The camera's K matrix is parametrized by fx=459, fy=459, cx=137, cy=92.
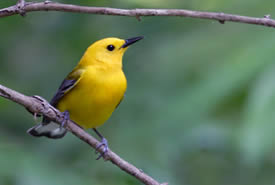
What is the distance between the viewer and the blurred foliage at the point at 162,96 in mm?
4180

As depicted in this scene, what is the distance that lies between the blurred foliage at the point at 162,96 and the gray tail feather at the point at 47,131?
0.09 metres

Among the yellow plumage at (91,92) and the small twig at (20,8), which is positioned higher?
the small twig at (20,8)

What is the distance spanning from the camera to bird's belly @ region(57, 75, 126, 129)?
476 cm

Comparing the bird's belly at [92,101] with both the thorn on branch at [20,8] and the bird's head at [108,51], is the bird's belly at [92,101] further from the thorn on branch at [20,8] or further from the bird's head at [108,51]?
the thorn on branch at [20,8]

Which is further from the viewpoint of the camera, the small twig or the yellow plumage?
the yellow plumage

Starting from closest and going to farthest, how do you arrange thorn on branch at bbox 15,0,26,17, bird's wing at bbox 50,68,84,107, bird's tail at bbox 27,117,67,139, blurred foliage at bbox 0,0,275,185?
thorn on branch at bbox 15,0,26,17, blurred foliage at bbox 0,0,275,185, bird's wing at bbox 50,68,84,107, bird's tail at bbox 27,117,67,139

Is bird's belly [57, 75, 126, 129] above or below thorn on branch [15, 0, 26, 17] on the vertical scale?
below

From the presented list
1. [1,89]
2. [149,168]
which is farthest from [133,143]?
[1,89]

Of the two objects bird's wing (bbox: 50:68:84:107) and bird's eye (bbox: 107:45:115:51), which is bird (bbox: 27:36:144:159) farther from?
bird's eye (bbox: 107:45:115:51)

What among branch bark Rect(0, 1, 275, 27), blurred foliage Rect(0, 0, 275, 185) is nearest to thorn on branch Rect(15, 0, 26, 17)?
branch bark Rect(0, 1, 275, 27)

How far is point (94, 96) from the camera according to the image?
187 inches

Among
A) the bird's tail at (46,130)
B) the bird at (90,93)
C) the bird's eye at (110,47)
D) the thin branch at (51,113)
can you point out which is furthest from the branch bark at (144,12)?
the bird's eye at (110,47)

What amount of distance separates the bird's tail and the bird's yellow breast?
0.32 meters

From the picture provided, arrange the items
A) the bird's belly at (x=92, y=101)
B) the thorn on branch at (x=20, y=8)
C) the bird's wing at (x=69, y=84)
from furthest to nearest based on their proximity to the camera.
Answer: the bird's wing at (x=69, y=84) → the bird's belly at (x=92, y=101) → the thorn on branch at (x=20, y=8)
